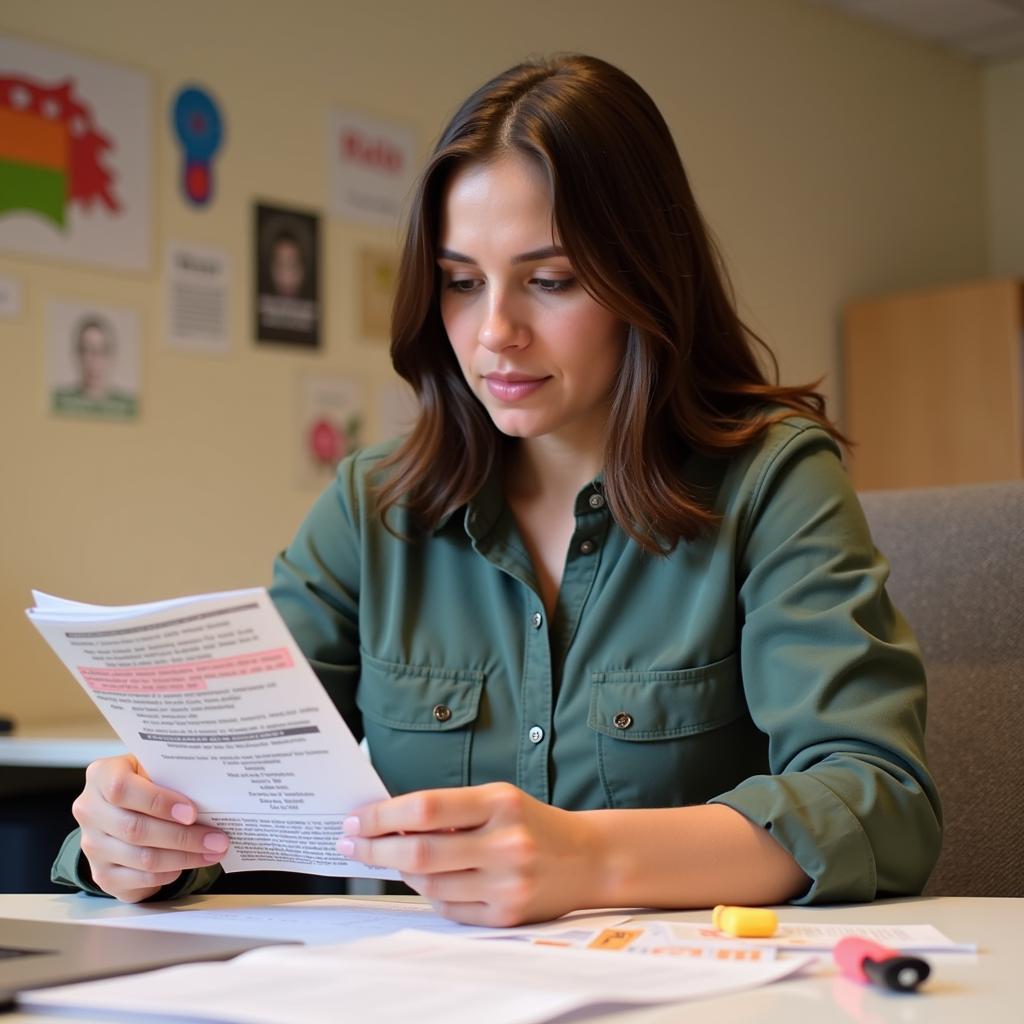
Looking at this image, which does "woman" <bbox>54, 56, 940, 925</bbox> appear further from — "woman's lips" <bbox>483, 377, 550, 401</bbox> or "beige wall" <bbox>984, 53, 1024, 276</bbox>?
"beige wall" <bbox>984, 53, 1024, 276</bbox>

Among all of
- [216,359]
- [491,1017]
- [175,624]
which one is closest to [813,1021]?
[491,1017]

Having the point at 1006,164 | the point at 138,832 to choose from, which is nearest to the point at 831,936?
the point at 138,832

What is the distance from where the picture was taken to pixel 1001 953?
2.81ft

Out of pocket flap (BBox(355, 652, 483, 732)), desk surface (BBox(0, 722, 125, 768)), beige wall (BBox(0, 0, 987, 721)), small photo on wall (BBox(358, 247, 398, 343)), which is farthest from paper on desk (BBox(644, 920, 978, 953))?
small photo on wall (BBox(358, 247, 398, 343))

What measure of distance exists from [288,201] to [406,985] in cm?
278

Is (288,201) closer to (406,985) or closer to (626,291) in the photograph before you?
(626,291)

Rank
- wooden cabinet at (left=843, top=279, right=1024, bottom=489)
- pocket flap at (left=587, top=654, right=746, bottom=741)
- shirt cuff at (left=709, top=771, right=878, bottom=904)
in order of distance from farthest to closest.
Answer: wooden cabinet at (left=843, top=279, right=1024, bottom=489) → pocket flap at (left=587, top=654, right=746, bottom=741) → shirt cuff at (left=709, top=771, right=878, bottom=904)

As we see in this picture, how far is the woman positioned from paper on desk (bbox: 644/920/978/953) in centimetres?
14

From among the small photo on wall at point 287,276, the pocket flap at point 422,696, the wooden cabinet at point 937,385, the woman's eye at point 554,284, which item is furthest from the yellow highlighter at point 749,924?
the wooden cabinet at point 937,385

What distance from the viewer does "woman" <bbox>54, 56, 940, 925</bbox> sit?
115cm

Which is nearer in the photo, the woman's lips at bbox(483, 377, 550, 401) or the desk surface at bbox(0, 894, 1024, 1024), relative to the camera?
the desk surface at bbox(0, 894, 1024, 1024)

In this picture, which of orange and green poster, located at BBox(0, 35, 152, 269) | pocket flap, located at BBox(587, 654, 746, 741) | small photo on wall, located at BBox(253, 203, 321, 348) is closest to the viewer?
pocket flap, located at BBox(587, 654, 746, 741)

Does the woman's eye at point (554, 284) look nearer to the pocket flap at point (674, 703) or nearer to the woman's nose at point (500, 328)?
the woman's nose at point (500, 328)

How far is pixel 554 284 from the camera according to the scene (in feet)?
4.34
